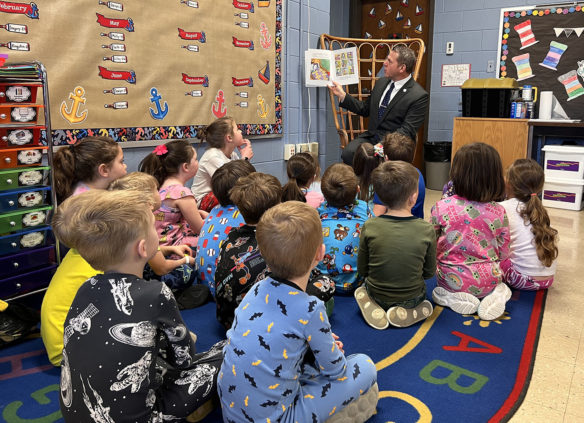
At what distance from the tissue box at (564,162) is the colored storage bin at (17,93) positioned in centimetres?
416

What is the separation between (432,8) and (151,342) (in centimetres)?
540

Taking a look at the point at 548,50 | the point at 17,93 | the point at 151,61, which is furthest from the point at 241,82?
the point at 548,50

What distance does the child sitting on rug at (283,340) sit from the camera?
1188 millimetres

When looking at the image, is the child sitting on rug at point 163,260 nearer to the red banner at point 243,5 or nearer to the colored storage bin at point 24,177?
the colored storage bin at point 24,177

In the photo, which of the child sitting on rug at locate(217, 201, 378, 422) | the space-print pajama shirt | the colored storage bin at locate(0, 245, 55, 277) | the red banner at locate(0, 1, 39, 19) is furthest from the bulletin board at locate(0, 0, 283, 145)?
the child sitting on rug at locate(217, 201, 378, 422)

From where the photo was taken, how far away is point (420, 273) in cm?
204

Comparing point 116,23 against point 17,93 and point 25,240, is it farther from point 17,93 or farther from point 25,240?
point 25,240

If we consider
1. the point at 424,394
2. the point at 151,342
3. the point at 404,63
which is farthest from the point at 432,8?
the point at 151,342

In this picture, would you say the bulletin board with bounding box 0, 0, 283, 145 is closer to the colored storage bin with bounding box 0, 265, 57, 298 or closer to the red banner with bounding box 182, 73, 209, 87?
the red banner with bounding box 182, 73, 209, 87

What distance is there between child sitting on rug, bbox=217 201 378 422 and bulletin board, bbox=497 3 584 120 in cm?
456

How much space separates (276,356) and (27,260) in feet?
4.42

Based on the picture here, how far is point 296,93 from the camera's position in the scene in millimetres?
4082

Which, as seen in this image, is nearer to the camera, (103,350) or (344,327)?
(103,350)

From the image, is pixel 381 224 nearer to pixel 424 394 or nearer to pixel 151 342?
pixel 424 394
